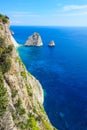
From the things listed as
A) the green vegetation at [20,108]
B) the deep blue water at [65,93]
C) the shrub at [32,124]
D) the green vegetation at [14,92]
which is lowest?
the deep blue water at [65,93]

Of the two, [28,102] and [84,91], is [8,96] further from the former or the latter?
[84,91]

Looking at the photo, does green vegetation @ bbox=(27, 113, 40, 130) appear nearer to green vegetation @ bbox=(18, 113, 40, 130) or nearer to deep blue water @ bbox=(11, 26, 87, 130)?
green vegetation @ bbox=(18, 113, 40, 130)

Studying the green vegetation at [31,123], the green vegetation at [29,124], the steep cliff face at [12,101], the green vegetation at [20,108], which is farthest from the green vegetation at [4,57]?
the green vegetation at [31,123]

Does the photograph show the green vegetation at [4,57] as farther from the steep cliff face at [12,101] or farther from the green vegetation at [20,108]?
the green vegetation at [20,108]

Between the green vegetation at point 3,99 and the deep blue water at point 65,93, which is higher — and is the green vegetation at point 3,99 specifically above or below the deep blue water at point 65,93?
above

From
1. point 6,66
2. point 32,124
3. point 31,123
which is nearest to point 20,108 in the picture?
point 31,123

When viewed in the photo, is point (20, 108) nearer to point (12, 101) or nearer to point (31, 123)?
point (12, 101)

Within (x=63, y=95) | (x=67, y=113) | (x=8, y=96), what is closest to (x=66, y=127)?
(x=67, y=113)

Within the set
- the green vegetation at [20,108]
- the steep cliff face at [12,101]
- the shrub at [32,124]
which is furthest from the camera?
the shrub at [32,124]
